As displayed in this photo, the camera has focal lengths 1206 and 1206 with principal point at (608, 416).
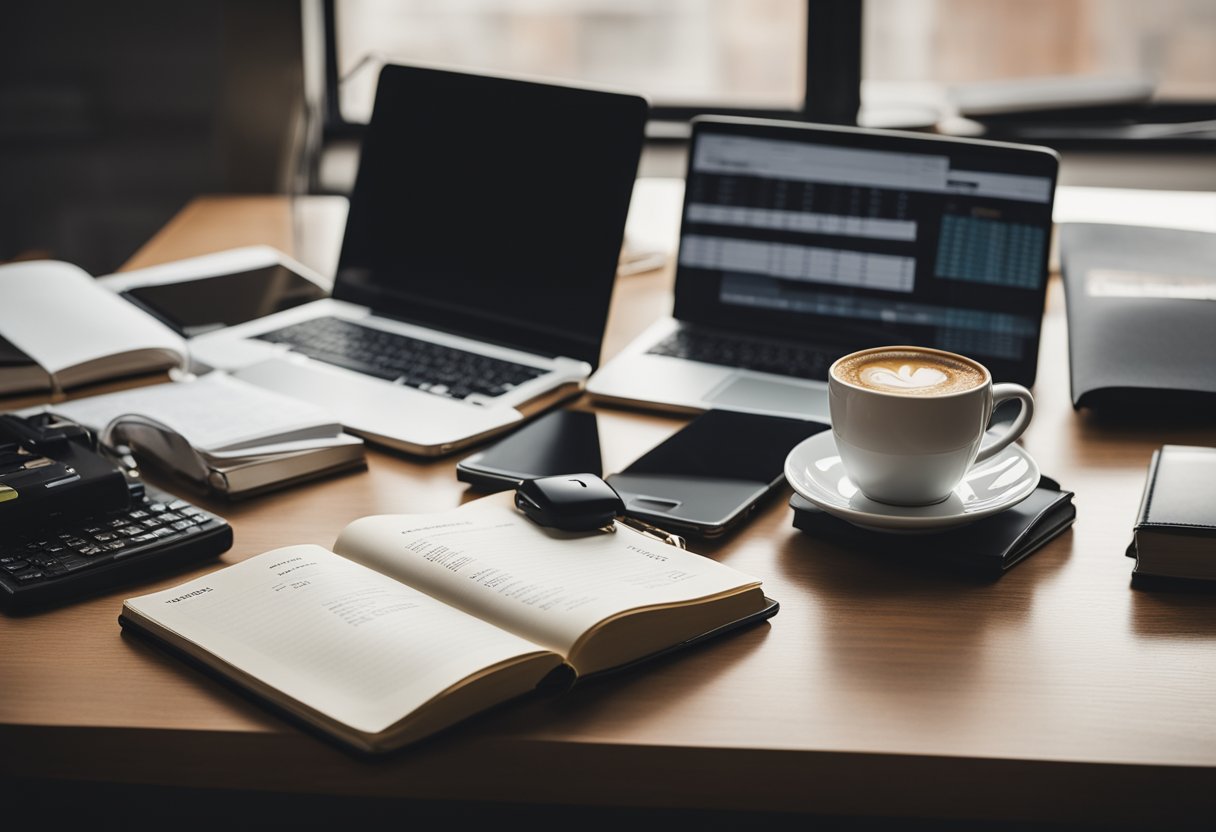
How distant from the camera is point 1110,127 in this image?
213cm

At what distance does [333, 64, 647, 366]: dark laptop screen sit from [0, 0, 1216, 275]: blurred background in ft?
2.34

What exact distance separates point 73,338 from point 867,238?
2.68 feet

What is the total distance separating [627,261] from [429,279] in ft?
1.22

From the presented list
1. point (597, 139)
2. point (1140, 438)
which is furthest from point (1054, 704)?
point (597, 139)

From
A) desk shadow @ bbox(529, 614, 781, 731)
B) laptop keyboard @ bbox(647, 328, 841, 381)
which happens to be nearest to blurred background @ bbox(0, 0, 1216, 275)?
laptop keyboard @ bbox(647, 328, 841, 381)

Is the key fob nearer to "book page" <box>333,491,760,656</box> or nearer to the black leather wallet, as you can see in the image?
"book page" <box>333,491,760,656</box>

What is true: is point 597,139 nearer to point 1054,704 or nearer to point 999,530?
point 999,530

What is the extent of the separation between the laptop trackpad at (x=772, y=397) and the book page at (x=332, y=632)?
1.43ft

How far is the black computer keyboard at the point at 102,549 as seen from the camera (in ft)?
2.61

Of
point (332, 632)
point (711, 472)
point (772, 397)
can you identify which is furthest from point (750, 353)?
point (332, 632)

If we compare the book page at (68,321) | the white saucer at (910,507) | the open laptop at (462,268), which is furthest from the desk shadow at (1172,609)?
the book page at (68,321)

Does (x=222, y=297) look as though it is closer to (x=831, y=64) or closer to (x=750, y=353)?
(x=750, y=353)

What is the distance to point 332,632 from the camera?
720 millimetres

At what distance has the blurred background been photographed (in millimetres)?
2104
